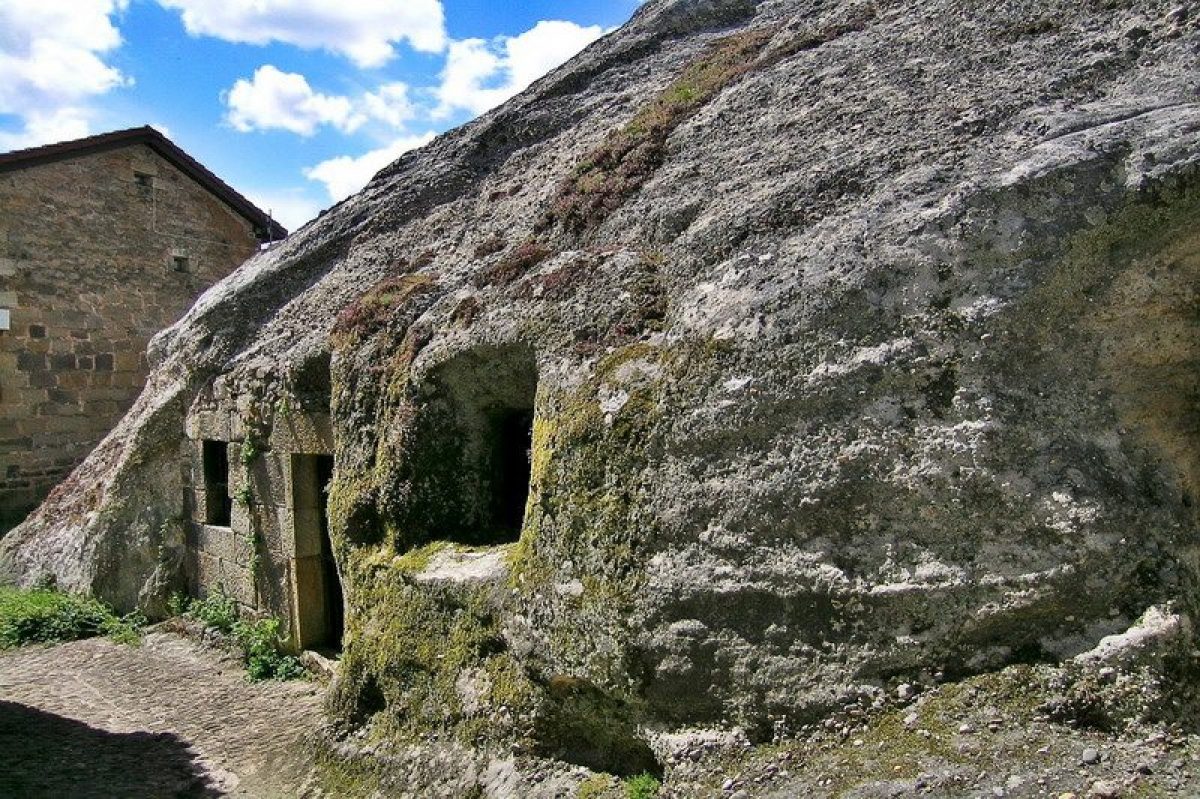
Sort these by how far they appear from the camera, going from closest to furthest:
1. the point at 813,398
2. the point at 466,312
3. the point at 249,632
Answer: the point at 813,398
the point at 466,312
the point at 249,632

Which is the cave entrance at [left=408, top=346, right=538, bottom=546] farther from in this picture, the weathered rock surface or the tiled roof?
the tiled roof

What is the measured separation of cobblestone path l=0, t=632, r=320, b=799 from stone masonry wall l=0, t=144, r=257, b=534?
6.16 metres

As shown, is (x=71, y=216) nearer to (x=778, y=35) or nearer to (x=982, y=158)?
(x=778, y=35)

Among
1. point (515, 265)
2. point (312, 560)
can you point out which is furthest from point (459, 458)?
point (312, 560)

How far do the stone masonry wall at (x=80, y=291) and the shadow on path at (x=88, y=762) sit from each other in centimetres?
814

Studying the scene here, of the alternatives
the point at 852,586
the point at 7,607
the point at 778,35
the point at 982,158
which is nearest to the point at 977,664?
the point at 852,586

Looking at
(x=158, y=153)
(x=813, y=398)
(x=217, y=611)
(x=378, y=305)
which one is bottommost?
(x=217, y=611)

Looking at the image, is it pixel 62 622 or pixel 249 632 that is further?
pixel 62 622

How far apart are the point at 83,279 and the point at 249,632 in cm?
908

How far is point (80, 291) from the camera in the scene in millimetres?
13891

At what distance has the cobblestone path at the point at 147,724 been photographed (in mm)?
5250

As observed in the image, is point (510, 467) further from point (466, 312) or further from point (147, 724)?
point (147, 724)

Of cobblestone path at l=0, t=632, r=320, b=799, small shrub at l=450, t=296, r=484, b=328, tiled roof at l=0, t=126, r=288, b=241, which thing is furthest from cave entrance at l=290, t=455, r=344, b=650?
tiled roof at l=0, t=126, r=288, b=241

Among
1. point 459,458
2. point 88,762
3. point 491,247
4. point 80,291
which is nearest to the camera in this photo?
point 459,458
